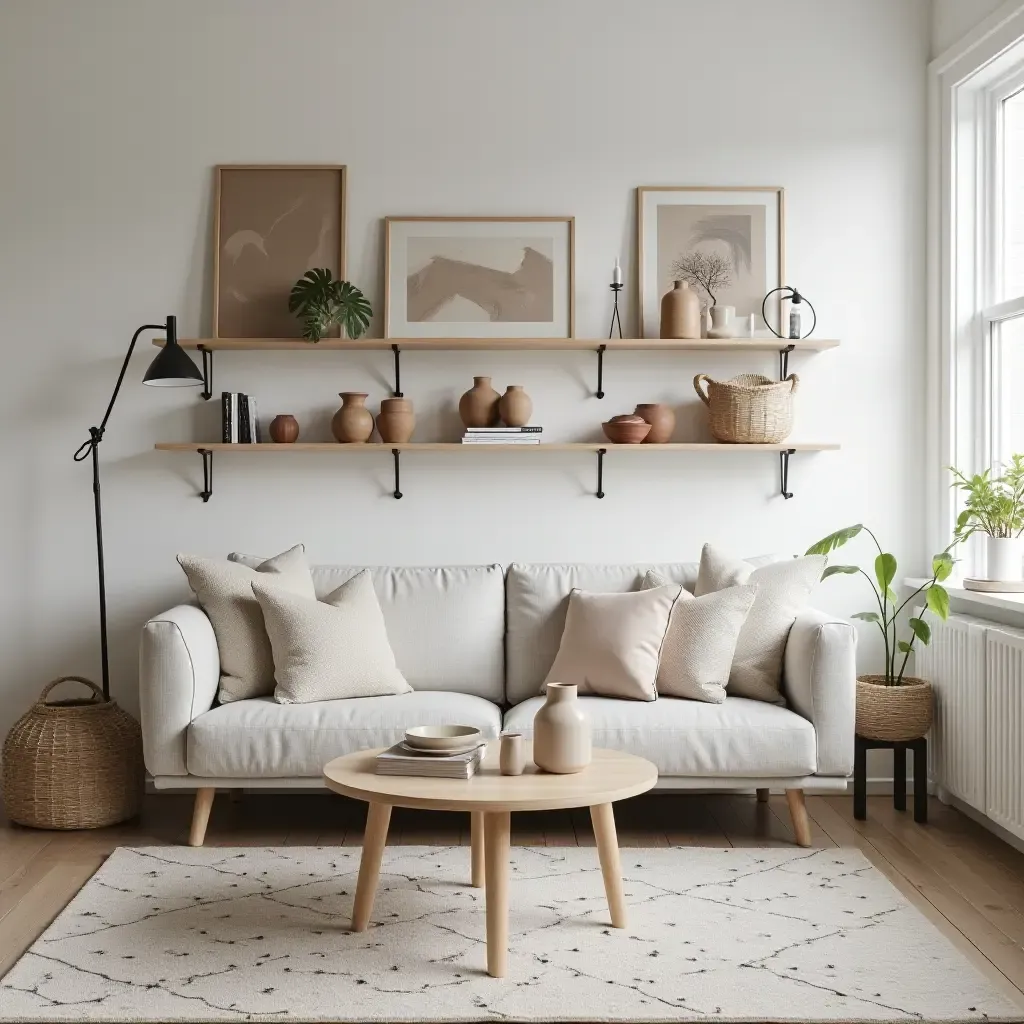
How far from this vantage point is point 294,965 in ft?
8.17

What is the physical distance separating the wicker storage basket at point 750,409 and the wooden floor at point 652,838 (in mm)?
1291

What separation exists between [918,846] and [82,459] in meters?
3.12

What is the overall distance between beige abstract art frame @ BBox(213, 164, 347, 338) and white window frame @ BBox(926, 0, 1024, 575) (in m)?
2.16

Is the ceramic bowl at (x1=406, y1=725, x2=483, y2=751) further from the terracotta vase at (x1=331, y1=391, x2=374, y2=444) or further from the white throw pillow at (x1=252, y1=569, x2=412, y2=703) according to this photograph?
the terracotta vase at (x1=331, y1=391, x2=374, y2=444)

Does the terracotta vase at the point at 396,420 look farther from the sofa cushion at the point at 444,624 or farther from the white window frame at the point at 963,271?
the white window frame at the point at 963,271

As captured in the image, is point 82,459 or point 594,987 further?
point 82,459

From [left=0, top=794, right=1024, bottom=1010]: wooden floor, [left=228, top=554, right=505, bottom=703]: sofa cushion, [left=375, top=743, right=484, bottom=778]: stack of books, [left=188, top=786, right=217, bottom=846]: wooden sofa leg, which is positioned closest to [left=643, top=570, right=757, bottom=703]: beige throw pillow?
[left=0, top=794, right=1024, bottom=1010]: wooden floor

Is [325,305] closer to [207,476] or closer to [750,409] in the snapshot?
[207,476]

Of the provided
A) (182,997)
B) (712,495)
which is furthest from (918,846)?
(182,997)

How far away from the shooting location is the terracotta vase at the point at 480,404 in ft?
13.2

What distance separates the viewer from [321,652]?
11.5 ft

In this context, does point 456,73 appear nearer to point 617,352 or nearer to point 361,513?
point 617,352

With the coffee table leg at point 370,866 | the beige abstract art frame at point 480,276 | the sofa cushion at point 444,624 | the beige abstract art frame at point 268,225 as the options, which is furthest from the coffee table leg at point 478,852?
the beige abstract art frame at point 268,225

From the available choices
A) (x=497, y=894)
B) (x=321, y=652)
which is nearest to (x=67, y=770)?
(x=321, y=652)
